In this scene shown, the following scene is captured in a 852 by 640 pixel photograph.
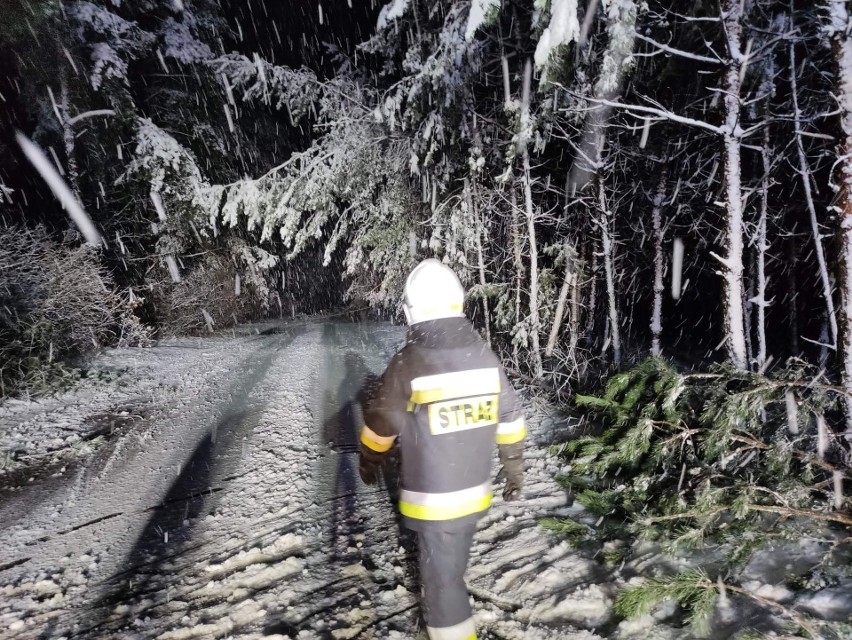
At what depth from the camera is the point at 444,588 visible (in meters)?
2.33

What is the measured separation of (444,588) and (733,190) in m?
4.68

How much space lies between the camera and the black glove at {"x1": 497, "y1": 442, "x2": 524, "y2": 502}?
8.72 ft

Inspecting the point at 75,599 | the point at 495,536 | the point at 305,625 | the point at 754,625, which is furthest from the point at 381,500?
the point at 754,625

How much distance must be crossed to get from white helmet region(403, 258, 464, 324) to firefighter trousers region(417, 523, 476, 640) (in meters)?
1.17

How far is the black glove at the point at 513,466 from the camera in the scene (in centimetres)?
266

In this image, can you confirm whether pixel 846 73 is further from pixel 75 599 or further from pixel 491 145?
pixel 75 599

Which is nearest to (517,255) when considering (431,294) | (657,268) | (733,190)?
(657,268)

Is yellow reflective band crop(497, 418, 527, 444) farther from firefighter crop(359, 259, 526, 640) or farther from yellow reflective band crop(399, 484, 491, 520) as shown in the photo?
yellow reflective band crop(399, 484, 491, 520)

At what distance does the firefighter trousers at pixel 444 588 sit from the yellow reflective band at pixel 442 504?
0.09 metres

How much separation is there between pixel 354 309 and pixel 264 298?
5.21 m

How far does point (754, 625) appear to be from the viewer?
2451 mm

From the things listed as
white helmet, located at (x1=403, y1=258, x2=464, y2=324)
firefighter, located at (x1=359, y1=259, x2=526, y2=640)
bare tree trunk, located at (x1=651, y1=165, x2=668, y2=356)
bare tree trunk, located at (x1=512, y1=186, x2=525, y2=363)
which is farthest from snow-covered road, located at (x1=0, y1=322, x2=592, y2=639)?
bare tree trunk, located at (x1=651, y1=165, x2=668, y2=356)

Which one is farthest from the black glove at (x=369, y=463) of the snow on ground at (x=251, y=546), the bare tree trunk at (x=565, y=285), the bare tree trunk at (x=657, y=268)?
the bare tree trunk at (x=657, y=268)

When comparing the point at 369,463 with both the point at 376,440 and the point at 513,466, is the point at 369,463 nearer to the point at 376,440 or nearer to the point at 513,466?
the point at 376,440
